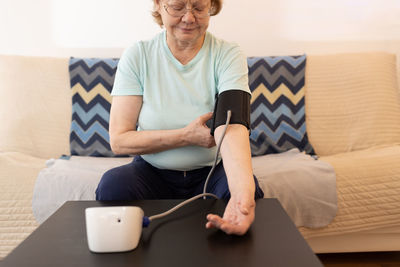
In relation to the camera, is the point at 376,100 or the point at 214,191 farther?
the point at 376,100

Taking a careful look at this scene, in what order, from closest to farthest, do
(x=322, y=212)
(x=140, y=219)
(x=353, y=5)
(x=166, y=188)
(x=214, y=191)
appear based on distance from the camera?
(x=140, y=219) < (x=214, y=191) < (x=166, y=188) < (x=322, y=212) < (x=353, y=5)

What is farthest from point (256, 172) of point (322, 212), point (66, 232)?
point (66, 232)

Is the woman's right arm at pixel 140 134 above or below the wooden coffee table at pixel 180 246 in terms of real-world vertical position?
above

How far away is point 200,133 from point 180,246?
39 centimetres

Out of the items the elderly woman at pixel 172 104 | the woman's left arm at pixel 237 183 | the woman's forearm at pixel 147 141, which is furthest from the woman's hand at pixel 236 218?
the woman's forearm at pixel 147 141

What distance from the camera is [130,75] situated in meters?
1.10

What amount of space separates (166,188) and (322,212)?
24.0 inches

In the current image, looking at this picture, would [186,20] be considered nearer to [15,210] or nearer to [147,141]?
[147,141]

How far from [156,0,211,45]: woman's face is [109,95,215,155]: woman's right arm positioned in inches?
8.7

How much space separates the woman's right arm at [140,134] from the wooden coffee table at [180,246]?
25 centimetres

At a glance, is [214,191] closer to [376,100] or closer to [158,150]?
[158,150]

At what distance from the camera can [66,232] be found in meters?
0.70

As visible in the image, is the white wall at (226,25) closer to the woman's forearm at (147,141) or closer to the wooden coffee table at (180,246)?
the woman's forearm at (147,141)

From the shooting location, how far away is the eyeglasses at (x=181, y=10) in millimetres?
1003
